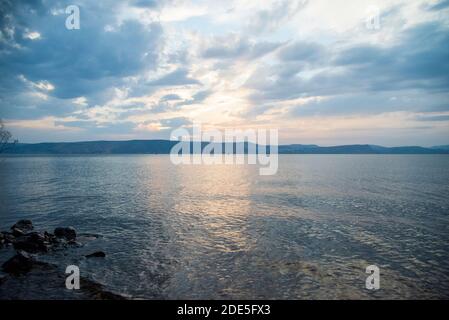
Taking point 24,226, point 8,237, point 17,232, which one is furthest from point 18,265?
point 24,226

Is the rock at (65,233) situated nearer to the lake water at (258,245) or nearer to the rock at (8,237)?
the lake water at (258,245)

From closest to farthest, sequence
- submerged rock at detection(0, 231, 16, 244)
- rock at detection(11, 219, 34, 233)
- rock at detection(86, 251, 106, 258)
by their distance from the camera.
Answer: rock at detection(86, 251, 106, 258) < submerged rock at detection(0, 231, 16, 244) < rock at detection(11, 219, 34, 233)

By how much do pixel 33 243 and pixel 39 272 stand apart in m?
6.28

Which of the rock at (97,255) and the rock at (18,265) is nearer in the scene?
the rock at (18,265)

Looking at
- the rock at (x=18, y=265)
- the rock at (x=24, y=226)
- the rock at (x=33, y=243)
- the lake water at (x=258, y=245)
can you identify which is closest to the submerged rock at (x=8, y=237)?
the rock at (x=33, y=243)

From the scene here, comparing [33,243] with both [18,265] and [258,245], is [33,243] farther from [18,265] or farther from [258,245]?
[258,245]

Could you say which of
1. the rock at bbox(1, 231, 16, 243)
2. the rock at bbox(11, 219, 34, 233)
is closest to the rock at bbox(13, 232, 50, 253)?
the rock at bbox(1, 231, 16, 243)

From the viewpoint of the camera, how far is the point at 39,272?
19656 mm

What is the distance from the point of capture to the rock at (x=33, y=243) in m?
24.2

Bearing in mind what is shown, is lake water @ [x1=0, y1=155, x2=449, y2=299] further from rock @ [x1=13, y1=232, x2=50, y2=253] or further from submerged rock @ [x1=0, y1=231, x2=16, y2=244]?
submerged rock @ [x1=0, y1=231, x2=16, y2=244]

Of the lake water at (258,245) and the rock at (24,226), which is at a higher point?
the rock at (24,226)

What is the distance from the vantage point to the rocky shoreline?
1669 cm
